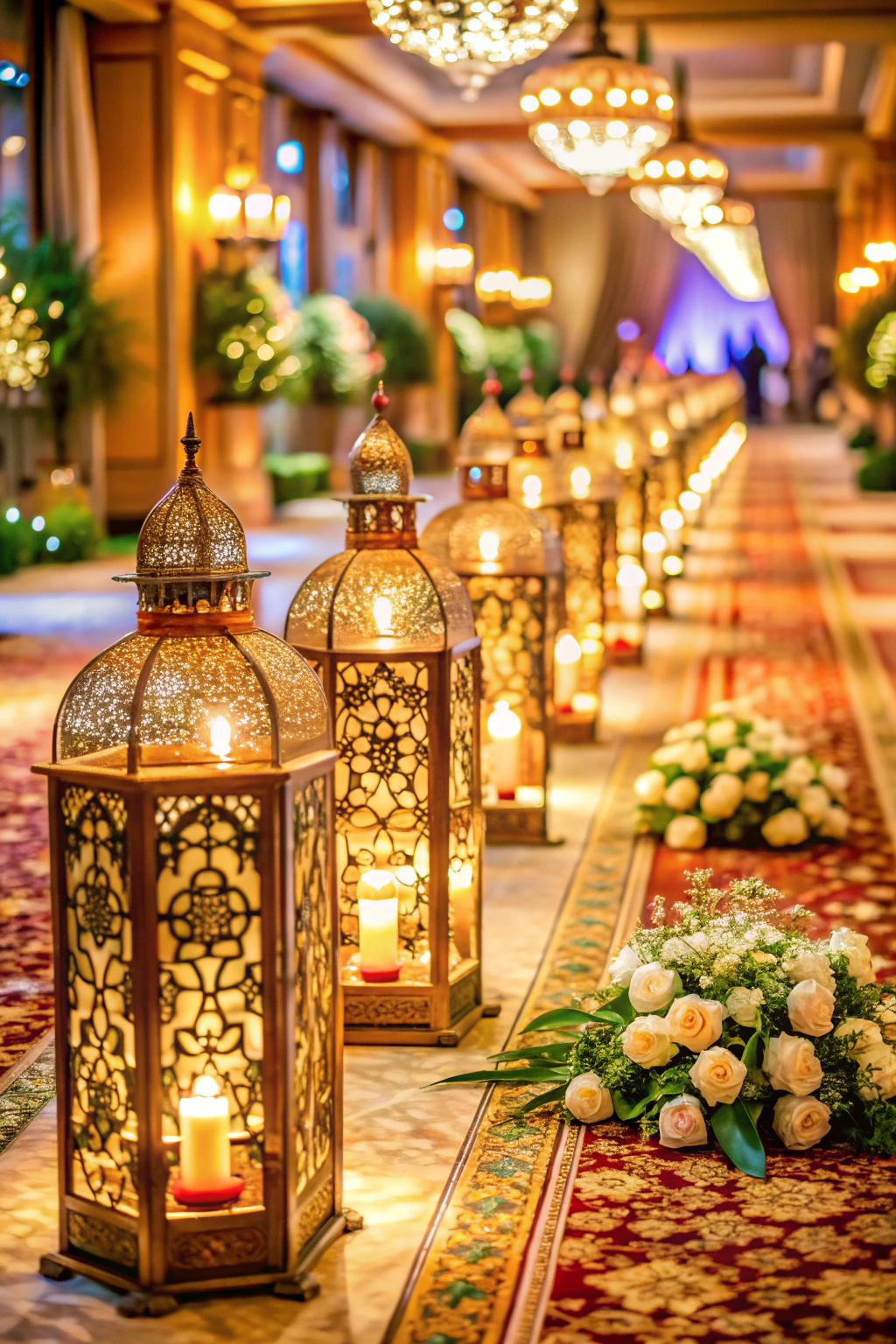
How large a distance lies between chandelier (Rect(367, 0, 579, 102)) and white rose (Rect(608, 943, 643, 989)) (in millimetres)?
2834

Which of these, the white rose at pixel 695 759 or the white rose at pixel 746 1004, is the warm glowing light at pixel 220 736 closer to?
the white rose at pixel 746 1004

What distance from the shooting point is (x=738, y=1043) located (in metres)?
3.29

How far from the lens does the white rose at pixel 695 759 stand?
5.91 metres

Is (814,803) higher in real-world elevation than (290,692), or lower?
lower

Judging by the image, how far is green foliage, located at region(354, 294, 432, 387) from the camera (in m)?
22.6

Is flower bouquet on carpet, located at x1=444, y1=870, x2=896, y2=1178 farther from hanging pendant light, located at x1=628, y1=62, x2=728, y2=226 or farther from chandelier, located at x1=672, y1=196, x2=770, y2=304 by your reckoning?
chandelier, located at x1=672, y1=196, x2=770, y2=304

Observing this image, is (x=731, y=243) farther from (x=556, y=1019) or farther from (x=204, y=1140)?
(x=204, y=1140)

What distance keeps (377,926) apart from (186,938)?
4.06 feet

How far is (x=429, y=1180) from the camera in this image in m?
3.14

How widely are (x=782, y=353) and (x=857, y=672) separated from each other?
3833cm

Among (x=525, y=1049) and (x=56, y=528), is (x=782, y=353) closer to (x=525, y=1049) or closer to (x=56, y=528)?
(x=56, y=528)

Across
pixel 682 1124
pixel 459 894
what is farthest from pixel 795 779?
pixel 682 1124

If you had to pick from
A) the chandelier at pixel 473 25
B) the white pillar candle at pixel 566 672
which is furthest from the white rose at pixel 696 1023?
the white pillar candle at pixel 566 672

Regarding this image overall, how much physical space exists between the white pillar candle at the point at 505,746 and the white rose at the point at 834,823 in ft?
3.31
